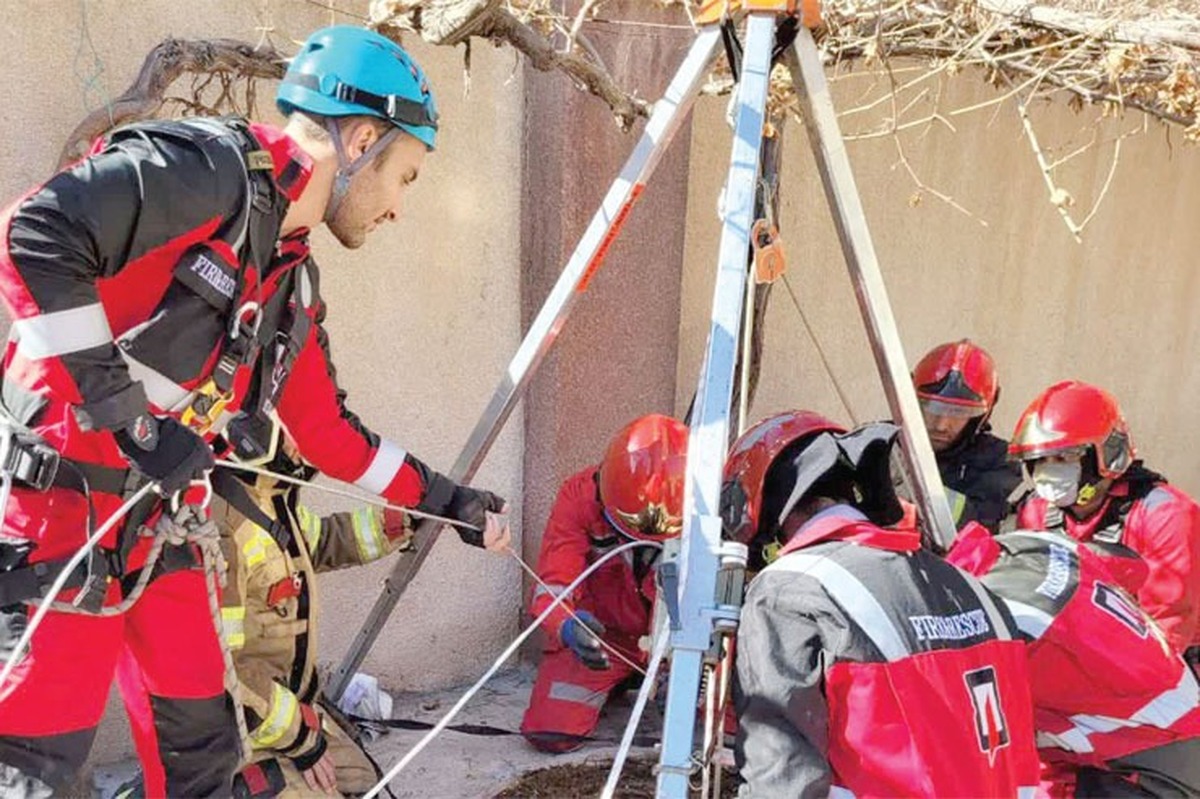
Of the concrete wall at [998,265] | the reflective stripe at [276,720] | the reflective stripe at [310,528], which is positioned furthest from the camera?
the concrete wall at [998,265]

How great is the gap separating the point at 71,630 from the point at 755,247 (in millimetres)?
1618

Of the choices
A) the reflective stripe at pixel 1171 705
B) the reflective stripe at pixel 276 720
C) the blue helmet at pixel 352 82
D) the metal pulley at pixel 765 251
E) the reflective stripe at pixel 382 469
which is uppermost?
the blue helmet at pixel 352 82

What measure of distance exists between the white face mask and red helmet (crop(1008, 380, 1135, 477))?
2.2 inches

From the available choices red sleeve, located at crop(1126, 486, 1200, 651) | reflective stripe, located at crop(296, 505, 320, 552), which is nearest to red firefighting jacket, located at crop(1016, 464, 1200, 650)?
red sleeve, located at crop(1126, 486, 1200, 651)

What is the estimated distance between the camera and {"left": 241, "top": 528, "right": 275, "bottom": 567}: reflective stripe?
2.75m

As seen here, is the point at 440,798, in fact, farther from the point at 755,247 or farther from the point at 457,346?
the point at 755,247

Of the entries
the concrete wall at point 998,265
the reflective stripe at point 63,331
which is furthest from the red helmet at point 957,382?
the reflective stripe at point 63,331

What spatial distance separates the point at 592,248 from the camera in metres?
2.87

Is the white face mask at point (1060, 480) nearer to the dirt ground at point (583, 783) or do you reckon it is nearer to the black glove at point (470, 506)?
the dirt ground at point (583, 783)

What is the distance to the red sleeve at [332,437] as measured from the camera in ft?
9.11

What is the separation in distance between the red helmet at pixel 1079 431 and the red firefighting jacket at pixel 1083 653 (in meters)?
1.10

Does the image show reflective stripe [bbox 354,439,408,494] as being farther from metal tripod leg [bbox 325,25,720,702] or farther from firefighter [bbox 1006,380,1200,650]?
firefighter [bbox 1006,380,1200,650]

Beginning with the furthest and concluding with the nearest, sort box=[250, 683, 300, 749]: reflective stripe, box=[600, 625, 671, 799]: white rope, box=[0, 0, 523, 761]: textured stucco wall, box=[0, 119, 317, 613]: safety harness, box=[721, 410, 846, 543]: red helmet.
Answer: box=[0, 0, 523, 761]: textured stucco wall, box=[250, 683, 300, 749]: reflective stripe, box=[721, 410, 846, 543]: red helmet, box=[0, 119, 317, 613]: safety harness, box=[600, 625, 671, 799]: white rope

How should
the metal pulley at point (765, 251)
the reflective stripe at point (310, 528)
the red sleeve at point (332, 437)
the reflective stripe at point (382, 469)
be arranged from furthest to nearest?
the reflective stripe at point (310, 528) < the reflective stripe at point (382, 469) < the red sleeve at point (332, 437) < the metal pulley at point (765, 251)
